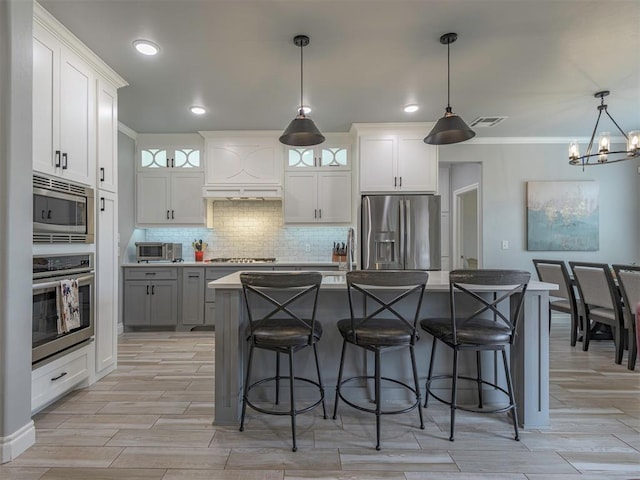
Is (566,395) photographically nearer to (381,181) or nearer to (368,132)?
(381,181)

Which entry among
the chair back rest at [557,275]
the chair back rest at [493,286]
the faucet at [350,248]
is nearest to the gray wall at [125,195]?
the faucet at [350,248]

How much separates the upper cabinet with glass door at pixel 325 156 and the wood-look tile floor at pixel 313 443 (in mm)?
2912

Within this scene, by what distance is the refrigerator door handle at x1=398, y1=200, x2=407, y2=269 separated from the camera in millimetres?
4094

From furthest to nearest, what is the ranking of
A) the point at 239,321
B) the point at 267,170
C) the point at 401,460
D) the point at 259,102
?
1. the point at 267,170
2. the point at 259,102
3. the point at 239,321
4. the point at 401,460

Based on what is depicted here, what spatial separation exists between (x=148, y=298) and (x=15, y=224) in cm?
268

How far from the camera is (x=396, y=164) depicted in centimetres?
428

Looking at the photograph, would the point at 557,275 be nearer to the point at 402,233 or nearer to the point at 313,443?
the point at 402,233

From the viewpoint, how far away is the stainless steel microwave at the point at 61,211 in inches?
86.2

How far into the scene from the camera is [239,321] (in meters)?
2.19

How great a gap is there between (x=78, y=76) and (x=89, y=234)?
1.16 metres

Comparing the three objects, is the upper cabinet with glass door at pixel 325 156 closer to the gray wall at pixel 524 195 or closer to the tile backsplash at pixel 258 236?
the tile backsplash at pixel 258 236

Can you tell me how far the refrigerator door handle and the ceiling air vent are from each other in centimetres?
125

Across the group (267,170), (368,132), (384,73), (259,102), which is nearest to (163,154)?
(267,170)

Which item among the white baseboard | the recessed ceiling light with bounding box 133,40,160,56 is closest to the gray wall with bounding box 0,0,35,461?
the white baseboard
